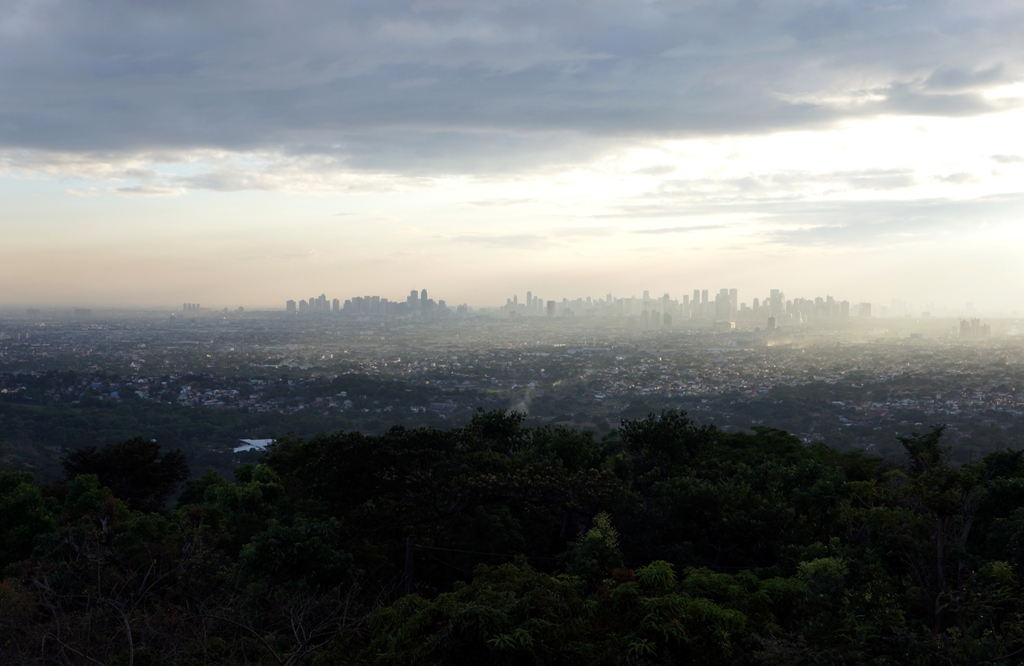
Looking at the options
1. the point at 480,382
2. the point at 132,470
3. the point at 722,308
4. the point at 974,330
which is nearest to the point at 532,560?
the point at 132,470

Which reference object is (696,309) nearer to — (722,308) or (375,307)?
(722,308)

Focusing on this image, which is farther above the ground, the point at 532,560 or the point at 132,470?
the point at 532,560

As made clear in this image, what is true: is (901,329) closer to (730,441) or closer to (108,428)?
(730,441)

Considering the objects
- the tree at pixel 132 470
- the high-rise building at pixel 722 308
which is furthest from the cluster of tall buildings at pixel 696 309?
the tree at pixel 132 470

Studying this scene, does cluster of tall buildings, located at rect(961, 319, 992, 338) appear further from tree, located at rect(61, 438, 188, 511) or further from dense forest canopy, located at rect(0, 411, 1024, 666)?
tree, located at rect(61, 438, 188, 511)

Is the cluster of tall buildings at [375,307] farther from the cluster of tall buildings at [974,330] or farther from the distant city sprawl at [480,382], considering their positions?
the cluster of tall buildings at [974,330]

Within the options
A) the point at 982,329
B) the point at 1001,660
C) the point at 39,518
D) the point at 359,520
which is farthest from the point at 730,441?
the point at 982,329

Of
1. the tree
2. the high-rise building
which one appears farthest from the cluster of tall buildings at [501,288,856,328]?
the tree
